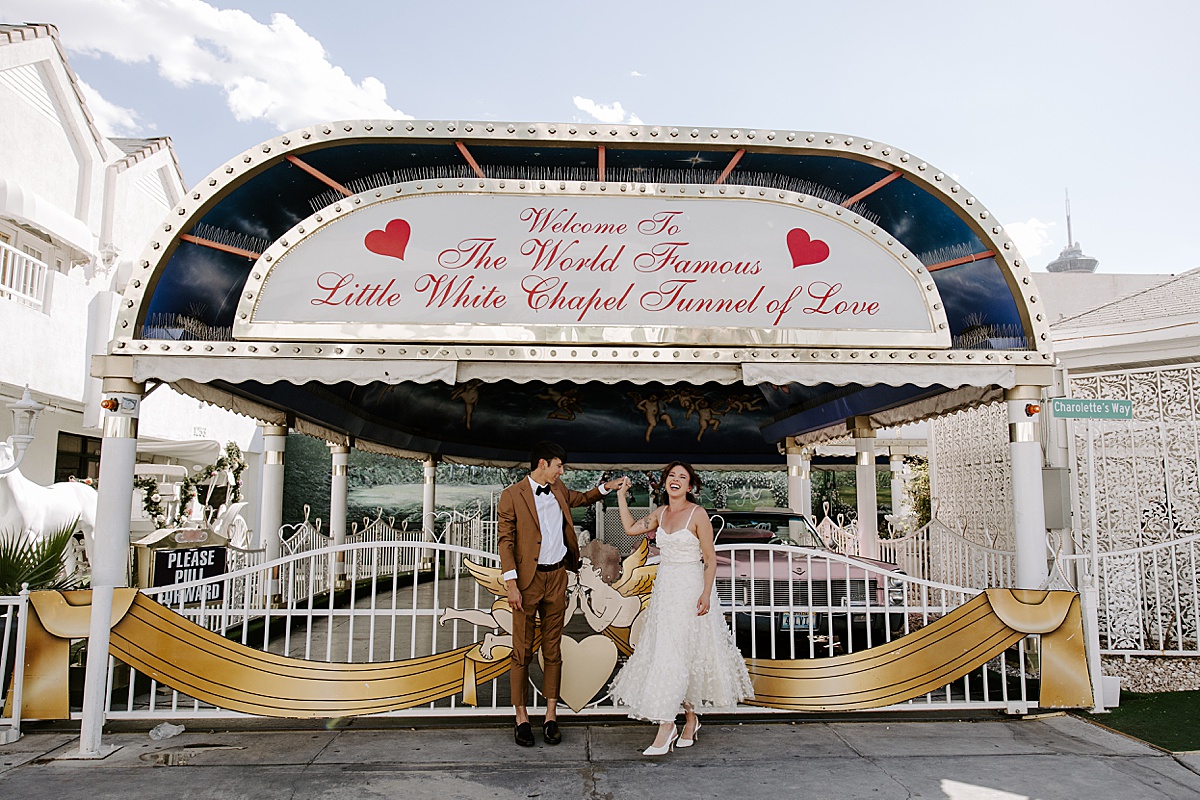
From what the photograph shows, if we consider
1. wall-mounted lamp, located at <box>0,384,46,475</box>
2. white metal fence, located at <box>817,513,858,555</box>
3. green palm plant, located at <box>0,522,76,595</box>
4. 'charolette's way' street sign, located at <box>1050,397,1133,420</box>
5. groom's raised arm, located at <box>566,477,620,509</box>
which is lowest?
white metal fence, located at <box>817,513,858,555</box>

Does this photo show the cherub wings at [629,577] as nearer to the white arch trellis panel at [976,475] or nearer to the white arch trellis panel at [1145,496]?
the white arch trellis panel at [1145,496]

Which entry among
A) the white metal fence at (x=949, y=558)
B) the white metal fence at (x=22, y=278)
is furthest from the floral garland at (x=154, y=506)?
the white metal fence at (x=949, y=558)

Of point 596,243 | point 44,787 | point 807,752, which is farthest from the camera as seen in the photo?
point 596,243

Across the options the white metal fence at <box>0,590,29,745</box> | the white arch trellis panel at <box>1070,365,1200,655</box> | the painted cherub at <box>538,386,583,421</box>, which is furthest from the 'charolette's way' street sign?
the white metal fence at <box>0,590,29,745</box>

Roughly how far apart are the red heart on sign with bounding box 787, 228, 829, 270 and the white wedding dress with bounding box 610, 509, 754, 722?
8.44 feet

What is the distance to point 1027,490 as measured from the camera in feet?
21.0

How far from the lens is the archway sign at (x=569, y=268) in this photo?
20.1 feet

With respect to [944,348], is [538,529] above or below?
below

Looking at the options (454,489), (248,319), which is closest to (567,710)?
(248,319)

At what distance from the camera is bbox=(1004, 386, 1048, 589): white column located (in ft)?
20.8

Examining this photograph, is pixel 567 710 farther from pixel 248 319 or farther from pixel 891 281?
pixel 891 281

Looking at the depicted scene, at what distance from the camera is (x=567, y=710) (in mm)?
5902

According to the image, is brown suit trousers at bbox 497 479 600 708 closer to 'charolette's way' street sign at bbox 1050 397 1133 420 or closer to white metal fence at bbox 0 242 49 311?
'charolette's way' street sign at bbox 1050 397 1133 420

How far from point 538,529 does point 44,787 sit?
334 centimetres
